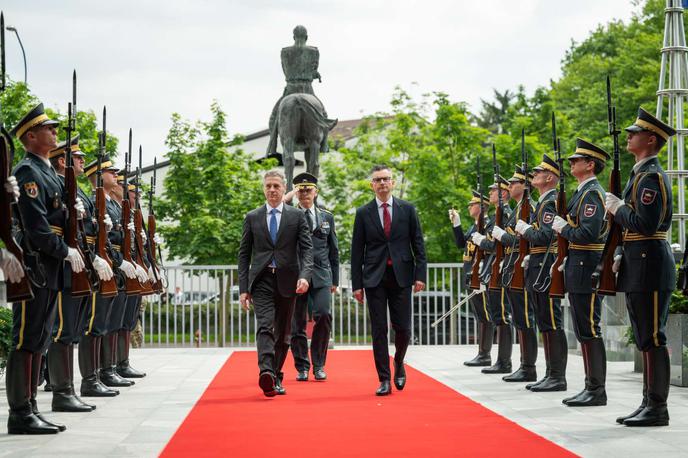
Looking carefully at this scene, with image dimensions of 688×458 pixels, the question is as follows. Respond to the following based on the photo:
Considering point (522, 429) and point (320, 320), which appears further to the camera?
point (320, 320)

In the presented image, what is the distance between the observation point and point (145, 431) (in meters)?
7.35

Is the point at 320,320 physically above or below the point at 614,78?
below

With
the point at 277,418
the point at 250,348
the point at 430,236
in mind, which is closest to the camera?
the point at 277,418

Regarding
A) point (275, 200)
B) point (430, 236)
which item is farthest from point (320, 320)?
point (430, 236)

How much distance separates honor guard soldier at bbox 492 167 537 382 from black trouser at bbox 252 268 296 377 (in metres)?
2.55

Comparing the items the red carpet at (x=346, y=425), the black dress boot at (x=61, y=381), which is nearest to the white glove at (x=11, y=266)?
the red carpet at (x=346, y=425)

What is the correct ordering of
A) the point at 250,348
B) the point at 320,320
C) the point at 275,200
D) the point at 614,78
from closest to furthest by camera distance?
the point at 275,200 → the point at 320,320 → the point at 250,348 → the point at 614,78

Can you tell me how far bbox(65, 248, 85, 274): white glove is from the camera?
739 cm

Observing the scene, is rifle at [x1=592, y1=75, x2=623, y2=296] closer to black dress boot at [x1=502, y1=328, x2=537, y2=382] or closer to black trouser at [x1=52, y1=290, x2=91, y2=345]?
black dress boot at [x1=502, y1=328, x2=537, y2=382]

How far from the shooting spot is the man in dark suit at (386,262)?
980 cm

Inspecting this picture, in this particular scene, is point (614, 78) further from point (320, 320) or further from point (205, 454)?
point (205, 454)

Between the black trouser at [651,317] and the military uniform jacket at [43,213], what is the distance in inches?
169

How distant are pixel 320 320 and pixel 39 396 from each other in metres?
3.29

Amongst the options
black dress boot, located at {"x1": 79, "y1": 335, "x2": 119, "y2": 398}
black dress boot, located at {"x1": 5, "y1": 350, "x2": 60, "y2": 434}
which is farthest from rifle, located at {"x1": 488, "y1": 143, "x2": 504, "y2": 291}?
black dress boot, located at {"x1": 5, "y1": 350, "x2": 60, "y2": 434}
